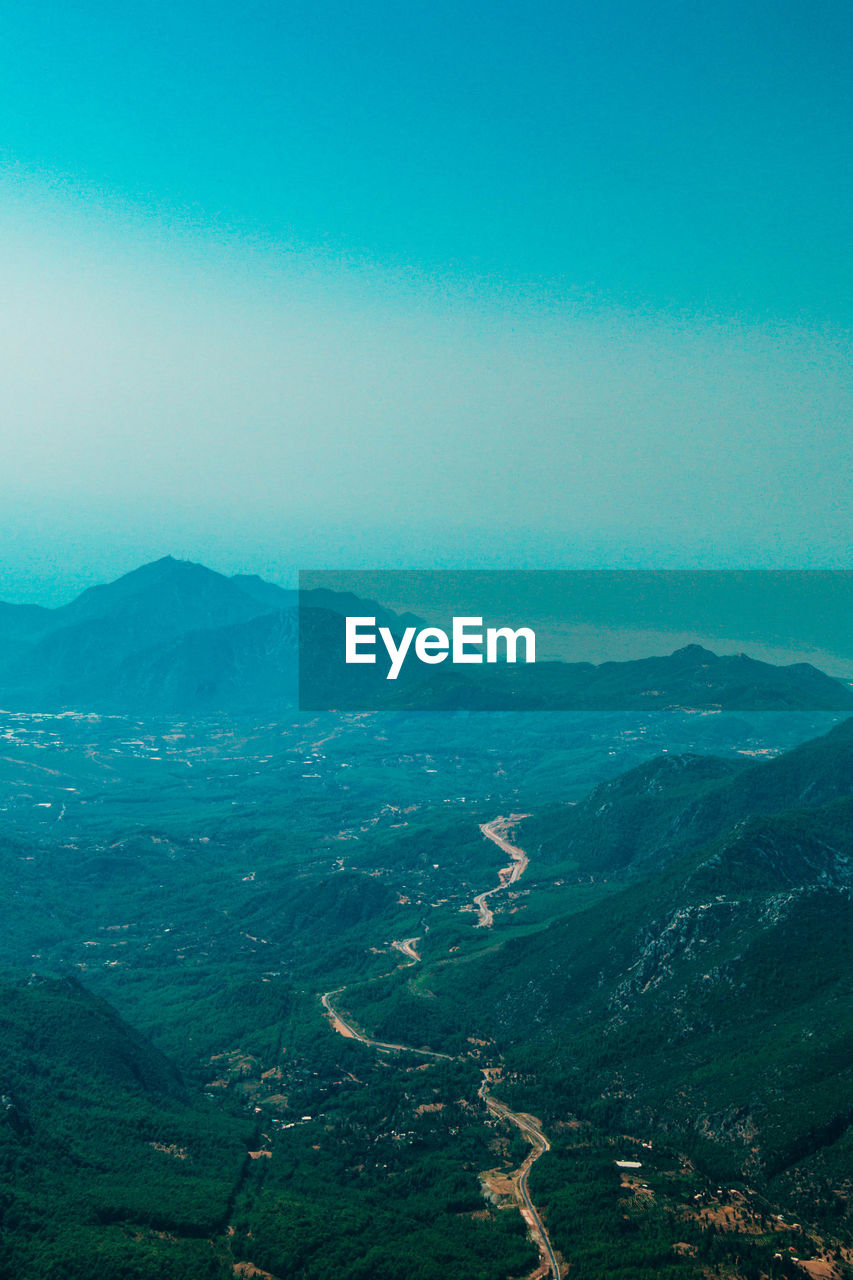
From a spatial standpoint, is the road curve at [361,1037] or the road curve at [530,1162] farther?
the road curve at [361,1037]

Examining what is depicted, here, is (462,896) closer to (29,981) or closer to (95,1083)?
(29,981)

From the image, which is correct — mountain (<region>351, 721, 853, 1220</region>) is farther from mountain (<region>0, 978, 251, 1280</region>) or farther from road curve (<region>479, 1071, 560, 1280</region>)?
mountain (<region>0, 978, 251, 1280</region>)

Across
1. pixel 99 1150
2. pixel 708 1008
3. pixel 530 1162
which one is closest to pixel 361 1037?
pixel 530 1162

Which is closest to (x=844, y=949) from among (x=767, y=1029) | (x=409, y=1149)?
(x=767, y=1029)

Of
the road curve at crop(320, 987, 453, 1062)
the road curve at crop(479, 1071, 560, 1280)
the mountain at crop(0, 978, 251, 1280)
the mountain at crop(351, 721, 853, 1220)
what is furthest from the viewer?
the road curve at crop(320, 987, 453, 1062)

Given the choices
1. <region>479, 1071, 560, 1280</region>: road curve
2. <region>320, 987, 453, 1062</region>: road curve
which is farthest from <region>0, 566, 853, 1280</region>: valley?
<region>320, 987, 453, 1062</region>: road curve

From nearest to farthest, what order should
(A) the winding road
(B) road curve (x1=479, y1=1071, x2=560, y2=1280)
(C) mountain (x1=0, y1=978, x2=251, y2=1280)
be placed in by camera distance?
1. (C) mountain (x1=0, y1=978, x2=251, y2=1280)
2. (B) road curve (x1=479, y1=1071, x2=560, y2=1280)
3. (A) the winding road

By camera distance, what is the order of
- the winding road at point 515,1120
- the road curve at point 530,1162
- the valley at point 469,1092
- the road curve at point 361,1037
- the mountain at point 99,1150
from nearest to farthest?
the mountain at point 99,1150 < the valley at point 469,1092 < the road curve at point 530,1162 < the winding road at point 515,1120 < the road curve at point 361,1037

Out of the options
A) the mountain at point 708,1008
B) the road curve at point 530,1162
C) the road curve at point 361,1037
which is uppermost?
the mountain at point 708,1008

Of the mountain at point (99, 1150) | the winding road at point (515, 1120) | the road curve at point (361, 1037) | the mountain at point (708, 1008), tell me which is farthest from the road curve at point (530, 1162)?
the mountain at point (99, 1150)

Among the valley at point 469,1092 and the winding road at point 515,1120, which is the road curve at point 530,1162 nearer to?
the winding road at point 515,1120

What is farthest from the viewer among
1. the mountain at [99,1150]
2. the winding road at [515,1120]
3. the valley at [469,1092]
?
the winding road at [515,1120]
